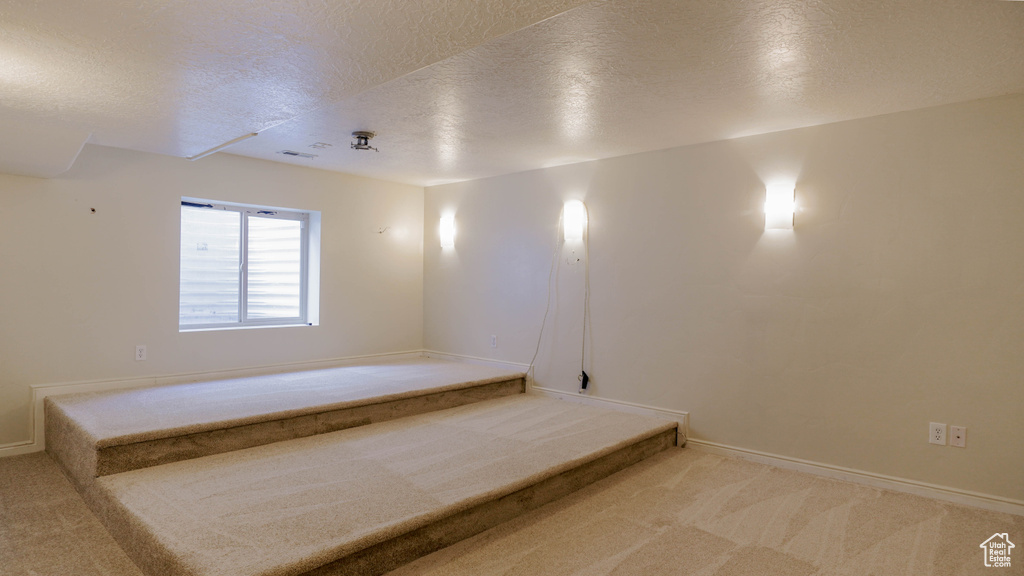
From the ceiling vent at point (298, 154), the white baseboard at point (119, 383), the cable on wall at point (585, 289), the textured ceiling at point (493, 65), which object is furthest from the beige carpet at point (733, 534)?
the ceiling vent at point (298, 154)

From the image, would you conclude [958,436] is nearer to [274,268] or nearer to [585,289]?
[585,289]

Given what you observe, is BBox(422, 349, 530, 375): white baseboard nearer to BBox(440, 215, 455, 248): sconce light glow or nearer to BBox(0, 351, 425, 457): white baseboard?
BBox(0, 351, 425, 457): white baseboard

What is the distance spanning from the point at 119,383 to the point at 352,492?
2476 mm

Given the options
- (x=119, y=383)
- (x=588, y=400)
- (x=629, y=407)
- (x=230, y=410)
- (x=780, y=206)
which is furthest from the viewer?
(x=588, y=400)

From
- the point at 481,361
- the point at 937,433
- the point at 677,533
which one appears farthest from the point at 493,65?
the point at 481,361

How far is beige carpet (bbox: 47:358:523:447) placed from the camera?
289cm

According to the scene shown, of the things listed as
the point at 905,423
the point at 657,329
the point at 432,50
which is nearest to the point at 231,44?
the point at 432,50

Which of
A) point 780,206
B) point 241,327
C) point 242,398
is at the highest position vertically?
point 780,206

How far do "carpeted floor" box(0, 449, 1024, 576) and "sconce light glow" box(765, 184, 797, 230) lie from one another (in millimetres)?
1564

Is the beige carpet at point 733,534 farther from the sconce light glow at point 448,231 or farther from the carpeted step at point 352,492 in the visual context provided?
the sconce light glow at point 448,231

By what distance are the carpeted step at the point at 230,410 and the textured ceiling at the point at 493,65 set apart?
1641 mm

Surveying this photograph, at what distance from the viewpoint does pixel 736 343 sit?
3.69 meters

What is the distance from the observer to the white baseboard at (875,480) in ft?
9.27

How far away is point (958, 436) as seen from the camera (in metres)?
2.92
